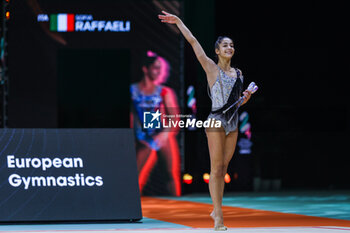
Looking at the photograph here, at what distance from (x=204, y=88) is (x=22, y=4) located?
4.19 meters

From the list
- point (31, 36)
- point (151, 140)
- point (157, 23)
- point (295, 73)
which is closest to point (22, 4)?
point (31, 36)

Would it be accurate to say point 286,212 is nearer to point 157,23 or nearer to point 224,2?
point 157,23

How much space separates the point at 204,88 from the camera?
49.8 feet

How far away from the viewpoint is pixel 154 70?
565 inches

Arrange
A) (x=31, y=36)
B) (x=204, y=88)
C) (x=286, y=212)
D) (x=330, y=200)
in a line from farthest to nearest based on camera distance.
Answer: (x=204, y=88)
(x=31, y=36)
(x=330, y=200)
(x=286, y=212)

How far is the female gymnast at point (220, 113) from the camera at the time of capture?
5949 millimetres

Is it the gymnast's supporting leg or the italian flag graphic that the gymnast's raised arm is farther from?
the italian flag graphic

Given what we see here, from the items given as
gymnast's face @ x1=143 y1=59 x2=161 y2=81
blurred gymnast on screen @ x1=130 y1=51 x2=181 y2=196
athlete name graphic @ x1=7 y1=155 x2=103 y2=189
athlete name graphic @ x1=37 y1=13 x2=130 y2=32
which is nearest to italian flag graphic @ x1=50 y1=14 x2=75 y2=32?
athlete name graphic @ x1=37 y1=13 x2=130 y2=32

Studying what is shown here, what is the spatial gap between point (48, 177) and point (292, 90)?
397 inches

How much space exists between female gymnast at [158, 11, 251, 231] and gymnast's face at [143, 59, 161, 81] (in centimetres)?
829

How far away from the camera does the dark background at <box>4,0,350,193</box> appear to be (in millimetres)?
16078

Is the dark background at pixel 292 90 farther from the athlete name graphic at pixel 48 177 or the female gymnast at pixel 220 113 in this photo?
the female gymnast at pixel 220 113

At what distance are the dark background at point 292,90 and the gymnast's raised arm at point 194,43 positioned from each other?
9.53m

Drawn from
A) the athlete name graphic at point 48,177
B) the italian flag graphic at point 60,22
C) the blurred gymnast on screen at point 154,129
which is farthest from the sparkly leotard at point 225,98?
the italian flag graphic at point 60,22
